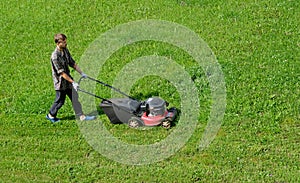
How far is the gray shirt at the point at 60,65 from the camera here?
823 cm

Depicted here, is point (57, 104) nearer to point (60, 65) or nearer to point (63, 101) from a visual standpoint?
point (63, 101)

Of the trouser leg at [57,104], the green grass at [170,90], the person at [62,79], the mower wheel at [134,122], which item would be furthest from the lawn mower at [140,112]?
the trouser leg at [57,104]

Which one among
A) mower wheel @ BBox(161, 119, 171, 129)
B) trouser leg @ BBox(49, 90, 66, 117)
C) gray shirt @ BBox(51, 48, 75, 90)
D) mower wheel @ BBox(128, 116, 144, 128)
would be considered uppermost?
gray shirt @ BBox(51, 48, 75, 90)

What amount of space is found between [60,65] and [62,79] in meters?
0.29

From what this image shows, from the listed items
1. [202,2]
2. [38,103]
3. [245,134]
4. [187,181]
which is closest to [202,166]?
[187,181]

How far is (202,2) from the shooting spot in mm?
13047

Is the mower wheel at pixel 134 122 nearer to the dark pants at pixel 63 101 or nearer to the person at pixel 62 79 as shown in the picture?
the person at pixel 62 79

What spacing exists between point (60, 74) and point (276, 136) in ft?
12.6

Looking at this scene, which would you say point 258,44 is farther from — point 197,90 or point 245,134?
point 245,134

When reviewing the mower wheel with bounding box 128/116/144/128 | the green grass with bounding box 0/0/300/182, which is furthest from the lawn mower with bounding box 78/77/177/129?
the green grass with bounding box 0/0/300/182

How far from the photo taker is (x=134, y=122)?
28.1 feet

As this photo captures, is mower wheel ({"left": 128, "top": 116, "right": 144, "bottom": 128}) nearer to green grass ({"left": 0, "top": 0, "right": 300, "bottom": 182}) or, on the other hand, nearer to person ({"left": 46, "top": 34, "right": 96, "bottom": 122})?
green grass ({"left": 0, "top": 0, "right": 300, "bottom": 182})

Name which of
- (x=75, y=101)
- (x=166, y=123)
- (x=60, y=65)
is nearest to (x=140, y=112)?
(x=166, y=123)

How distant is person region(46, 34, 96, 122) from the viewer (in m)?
8.22
